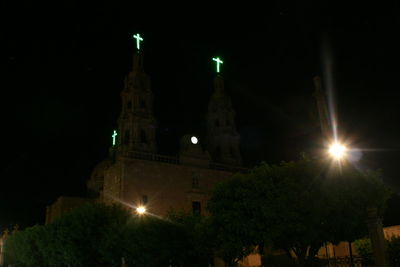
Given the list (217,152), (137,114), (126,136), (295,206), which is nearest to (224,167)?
(217,152)

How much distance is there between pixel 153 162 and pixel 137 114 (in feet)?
22.1

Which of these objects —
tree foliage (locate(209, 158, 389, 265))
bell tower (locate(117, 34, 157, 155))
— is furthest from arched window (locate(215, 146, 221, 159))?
tree foliage (locate(209, 158, 389, 265))

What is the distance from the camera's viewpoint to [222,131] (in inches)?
2095

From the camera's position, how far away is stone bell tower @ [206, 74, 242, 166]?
52156mm

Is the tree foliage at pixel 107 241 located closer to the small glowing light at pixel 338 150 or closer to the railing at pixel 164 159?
the railing at pixel 164 159

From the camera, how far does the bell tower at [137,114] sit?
148 feet

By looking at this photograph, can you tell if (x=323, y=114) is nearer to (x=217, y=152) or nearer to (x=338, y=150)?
(x=338, y=150)

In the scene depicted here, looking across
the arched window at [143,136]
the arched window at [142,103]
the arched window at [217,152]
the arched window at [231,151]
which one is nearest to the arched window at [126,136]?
the arched window at [143,136]

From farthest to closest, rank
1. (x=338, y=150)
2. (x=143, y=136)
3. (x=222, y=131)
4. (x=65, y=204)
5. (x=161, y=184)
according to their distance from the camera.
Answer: (x=222, y=131) → (x=65, y=204) → (x=143, y=136) → (x=161, y=184) → (x=338, y=150)

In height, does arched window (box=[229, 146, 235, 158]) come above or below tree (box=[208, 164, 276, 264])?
Answer: above

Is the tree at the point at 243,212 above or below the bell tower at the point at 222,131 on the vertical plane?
below

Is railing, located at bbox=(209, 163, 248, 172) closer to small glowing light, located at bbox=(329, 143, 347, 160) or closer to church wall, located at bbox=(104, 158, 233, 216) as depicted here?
church wall, located at bbox=(104, 158, 233, 216)

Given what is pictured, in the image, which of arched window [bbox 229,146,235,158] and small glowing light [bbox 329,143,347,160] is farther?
arched window [bbox 229,146,235,158]

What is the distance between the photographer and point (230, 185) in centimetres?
2131
